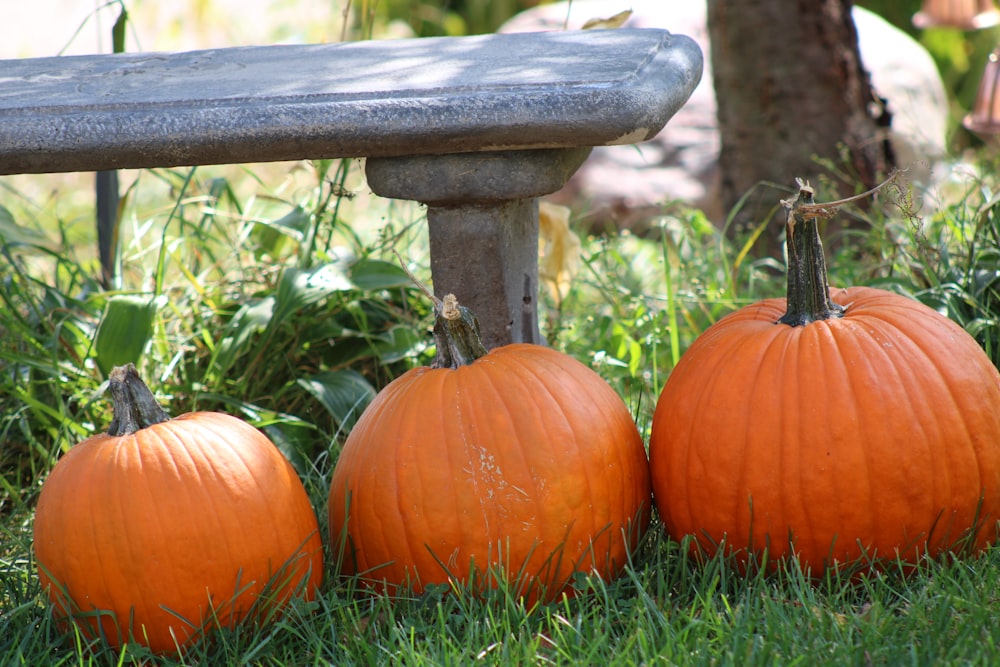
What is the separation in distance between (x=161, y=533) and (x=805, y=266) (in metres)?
1.22

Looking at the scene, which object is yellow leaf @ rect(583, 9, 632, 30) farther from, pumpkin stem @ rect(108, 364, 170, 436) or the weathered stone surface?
pumpkin stem @ rect(108, 364, 170, 436)

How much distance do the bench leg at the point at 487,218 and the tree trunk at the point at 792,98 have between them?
1382 mm

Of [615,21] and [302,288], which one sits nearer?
[302,288]

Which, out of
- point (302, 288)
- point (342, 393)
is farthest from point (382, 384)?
point (302, 288)

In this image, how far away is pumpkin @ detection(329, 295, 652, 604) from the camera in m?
1.71

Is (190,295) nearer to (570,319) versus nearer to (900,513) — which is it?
(570,319)

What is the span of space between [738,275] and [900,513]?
1.39 meters

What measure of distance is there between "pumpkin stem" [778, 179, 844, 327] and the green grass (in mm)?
301

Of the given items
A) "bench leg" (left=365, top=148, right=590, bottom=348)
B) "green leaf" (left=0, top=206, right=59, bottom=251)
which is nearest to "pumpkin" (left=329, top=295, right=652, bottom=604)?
"bench leg" (left=365, top=148, right=590, bottom=348)

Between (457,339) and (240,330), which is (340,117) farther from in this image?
(240,330)

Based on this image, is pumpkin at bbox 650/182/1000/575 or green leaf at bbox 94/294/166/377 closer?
pumpkin at bbox 650/182/1000/575

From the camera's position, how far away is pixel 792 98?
3.49 meters

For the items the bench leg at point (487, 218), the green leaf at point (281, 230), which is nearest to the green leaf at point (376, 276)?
the green leaf at point (281, 230)

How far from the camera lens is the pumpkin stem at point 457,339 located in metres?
1.81
